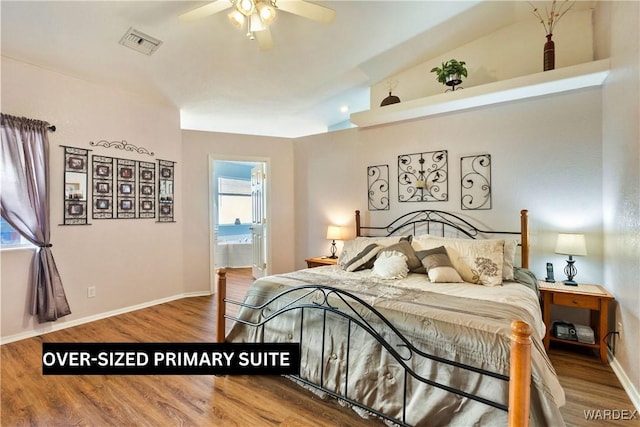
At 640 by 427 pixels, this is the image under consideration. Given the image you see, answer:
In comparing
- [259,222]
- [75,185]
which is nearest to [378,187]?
[259,222]

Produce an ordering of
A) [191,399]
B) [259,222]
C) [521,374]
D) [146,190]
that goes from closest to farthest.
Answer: [521,374] → [191,399] → [146,190] → [259,222]

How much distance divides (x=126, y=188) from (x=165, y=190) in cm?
52

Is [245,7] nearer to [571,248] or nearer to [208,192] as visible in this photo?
[208,192]

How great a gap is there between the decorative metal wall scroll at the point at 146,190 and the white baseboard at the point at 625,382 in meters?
5.01

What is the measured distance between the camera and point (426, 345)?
1673 mm

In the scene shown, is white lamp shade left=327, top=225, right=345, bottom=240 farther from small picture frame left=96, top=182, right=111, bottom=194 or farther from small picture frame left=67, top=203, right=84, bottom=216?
small picture frame left=67, top=203, right=84, bottom=216

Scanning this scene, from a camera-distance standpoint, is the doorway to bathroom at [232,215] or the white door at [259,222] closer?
the white door at [259,222]

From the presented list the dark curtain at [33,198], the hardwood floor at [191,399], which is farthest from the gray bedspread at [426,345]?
the dark curtain at [33,198]

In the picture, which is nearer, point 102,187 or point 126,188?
point 102,187

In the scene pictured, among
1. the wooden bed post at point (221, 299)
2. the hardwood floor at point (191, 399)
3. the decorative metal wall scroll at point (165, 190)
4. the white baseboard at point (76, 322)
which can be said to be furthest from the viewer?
the decorative metal wall scroll at point (165, 190)

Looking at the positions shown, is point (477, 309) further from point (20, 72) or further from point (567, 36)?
point (20, 72)

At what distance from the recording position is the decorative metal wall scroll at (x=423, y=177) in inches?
148

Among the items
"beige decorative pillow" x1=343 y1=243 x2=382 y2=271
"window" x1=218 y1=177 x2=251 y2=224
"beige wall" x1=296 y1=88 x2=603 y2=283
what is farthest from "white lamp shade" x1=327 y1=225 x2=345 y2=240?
"window" x1=218 y1=177 x2=251 y2=224

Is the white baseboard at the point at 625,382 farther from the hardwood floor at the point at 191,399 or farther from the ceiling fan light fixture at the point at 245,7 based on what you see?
the ceiling fan light fixture at the point at 245,7
